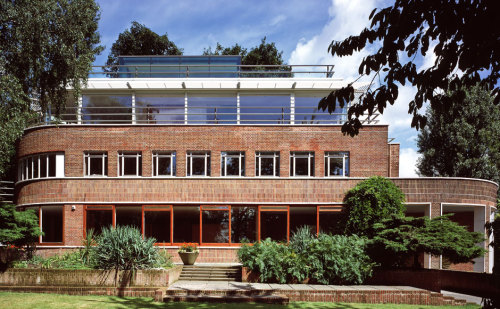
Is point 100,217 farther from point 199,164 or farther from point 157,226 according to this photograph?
point 199,164

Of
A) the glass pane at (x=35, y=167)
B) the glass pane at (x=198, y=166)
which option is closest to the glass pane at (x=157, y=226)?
the glass pane at (x=198, y=166)

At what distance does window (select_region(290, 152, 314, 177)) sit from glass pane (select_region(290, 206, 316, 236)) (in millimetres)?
1790

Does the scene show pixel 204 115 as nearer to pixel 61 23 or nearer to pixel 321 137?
pixel 321 137

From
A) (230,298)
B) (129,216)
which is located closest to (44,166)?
(129,216)

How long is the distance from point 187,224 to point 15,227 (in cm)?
854

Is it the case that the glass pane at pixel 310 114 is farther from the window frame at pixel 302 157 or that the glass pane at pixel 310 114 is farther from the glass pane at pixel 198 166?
the glass pane at pixel 198 166

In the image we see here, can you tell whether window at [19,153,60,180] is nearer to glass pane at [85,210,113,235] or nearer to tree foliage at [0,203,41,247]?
glass pane at [85,210,113,235]

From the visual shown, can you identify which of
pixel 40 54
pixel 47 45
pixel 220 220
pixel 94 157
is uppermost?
pixel 47 45

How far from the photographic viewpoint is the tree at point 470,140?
1404 inches

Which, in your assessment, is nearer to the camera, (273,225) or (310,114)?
(273,225)

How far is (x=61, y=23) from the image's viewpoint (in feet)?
79.0

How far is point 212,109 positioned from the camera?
26938 millimetres

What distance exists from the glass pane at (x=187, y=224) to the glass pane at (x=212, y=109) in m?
5.26

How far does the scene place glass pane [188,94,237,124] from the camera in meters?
26.6
